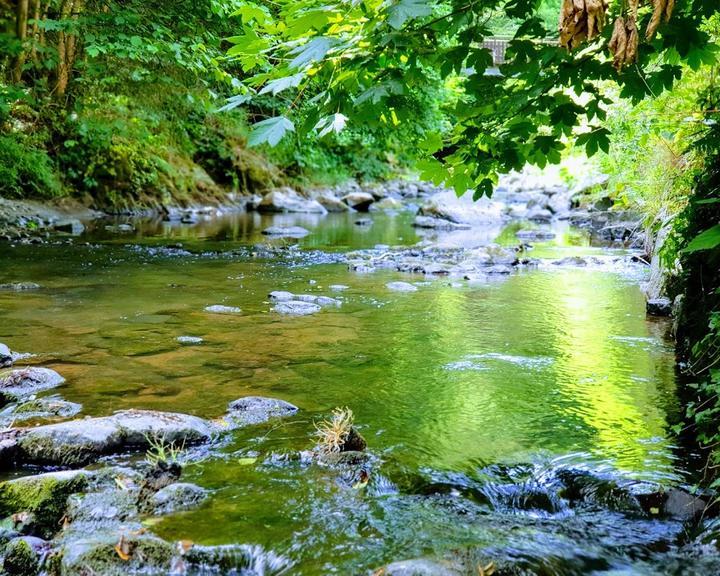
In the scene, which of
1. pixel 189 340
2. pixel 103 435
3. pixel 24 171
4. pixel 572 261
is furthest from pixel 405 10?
pixel 24 171

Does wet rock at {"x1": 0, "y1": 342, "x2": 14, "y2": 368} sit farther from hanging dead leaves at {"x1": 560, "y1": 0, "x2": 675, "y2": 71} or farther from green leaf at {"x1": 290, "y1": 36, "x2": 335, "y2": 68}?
hanging dead leaves at {"x1": 560, "y1": 0, "x2": 675, "y2": 71}

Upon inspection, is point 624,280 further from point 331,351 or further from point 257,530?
point 257,530

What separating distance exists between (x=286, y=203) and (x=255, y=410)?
65.8ft

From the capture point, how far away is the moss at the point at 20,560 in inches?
115

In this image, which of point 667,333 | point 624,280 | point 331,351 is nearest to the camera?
point 331,351

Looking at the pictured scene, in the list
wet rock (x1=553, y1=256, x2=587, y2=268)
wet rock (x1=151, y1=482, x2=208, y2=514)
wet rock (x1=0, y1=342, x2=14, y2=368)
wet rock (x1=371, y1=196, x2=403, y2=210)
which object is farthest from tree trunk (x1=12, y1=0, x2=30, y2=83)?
wet rock (x1=371, y1=196, x2=403, y2=210)

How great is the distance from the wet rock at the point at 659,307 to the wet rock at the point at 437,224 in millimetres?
12398

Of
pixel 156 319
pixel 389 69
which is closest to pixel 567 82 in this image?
pixel 389 69

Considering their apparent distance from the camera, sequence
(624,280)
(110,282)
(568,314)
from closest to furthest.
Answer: (568,314) < (110,282) < (624,280)

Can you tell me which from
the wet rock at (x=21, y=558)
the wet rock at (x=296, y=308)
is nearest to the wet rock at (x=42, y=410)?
the wet rock at (x=21, y=558)

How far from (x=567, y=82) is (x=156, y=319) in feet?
18.6

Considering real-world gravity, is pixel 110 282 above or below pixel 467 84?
Answer: below

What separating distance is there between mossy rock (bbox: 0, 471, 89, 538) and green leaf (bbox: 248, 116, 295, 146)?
7.40 ft

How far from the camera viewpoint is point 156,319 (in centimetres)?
764
